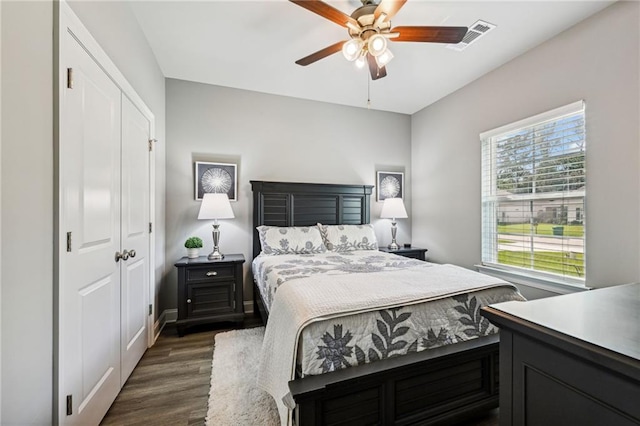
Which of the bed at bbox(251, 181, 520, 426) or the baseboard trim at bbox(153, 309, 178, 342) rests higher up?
the bed at bbox(251, 181, 520, 426)

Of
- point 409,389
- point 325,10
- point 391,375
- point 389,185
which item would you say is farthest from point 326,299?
point 389,185

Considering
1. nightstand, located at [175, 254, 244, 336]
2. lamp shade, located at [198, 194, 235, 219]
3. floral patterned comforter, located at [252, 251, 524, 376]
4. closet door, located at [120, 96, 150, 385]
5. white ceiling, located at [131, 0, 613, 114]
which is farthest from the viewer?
lamp shade, located at [198, 194, 235, 219]

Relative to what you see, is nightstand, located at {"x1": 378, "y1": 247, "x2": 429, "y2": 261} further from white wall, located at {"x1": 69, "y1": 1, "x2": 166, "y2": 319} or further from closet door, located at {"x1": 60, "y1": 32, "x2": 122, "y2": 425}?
closet door, located at {"x1": 60, "y1": 32, "x2": 122, "y2": 425}

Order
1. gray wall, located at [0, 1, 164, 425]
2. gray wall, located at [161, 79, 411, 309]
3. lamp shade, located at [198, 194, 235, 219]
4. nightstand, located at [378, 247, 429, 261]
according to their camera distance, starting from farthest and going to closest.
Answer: nightstand, located at [378, 247, 429, 261] < gray wall, located at [161, 79, 411, 309] < lamp shade, located at [198, 194, 235, 219] < gray wall, located at [0, 1, 164, 425]

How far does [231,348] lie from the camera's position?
2568mm

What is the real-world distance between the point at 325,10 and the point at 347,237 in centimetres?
246

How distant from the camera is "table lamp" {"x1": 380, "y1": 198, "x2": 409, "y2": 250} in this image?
3965 mm

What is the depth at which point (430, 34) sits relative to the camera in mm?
1879

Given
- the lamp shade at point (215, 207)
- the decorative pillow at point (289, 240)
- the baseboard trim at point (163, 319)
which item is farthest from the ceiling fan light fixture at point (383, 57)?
the baseboard trim at point (163, 319)

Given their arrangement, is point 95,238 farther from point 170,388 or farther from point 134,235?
point 170,388

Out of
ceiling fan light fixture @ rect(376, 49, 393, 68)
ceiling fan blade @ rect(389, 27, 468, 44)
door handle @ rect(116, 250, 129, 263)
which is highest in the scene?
ceiling fan blade @ rect(389, 27, 468, 44)

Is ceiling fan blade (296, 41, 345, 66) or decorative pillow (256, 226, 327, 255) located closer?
ceiling fan blade (296, 41, 345, 66)

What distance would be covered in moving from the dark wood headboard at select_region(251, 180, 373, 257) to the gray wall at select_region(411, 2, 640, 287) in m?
1.36

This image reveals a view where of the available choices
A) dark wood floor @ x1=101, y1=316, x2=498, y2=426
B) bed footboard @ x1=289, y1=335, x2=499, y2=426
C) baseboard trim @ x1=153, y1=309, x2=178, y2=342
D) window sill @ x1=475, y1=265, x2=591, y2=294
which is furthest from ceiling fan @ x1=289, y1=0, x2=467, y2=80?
baseboard trim @ x1=153, y1=309, x2=178, y2=342
